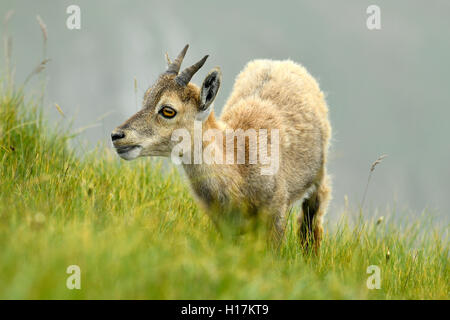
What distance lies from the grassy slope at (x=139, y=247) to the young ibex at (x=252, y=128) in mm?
504

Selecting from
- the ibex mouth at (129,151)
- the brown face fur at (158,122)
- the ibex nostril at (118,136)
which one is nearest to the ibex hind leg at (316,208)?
the brown face fur at (158,122)

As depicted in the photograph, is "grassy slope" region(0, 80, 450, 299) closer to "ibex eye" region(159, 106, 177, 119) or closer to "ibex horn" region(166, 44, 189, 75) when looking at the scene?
"ibex eye" region(159, 106, 177, 119)

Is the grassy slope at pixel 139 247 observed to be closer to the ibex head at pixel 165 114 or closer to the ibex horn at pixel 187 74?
the ibex head at pixel 165 114

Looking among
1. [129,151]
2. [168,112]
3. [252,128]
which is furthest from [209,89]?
[129,151]

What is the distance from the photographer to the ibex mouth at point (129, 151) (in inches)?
217

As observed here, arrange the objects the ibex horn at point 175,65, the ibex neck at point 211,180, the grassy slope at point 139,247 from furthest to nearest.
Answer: the ibex horn at point 175,65 < the ibex neck at point 211,180 < the grassy slope at point 139,247

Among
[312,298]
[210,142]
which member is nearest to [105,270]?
[312,298]

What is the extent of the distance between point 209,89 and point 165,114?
541 millimetres

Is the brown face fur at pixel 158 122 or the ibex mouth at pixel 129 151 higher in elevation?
the brown face fur at pixel 158 122

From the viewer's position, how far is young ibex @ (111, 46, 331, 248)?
18.6 ft

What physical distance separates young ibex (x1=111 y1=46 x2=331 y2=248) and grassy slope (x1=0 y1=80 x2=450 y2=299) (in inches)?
19.8
